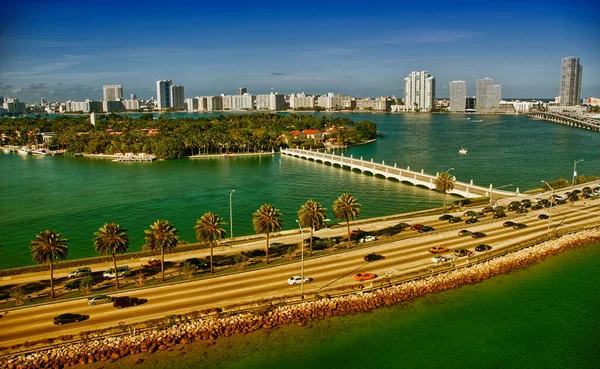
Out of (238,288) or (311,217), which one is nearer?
(238,288)

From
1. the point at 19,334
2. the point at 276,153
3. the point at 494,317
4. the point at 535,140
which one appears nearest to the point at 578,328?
the point at 494,317

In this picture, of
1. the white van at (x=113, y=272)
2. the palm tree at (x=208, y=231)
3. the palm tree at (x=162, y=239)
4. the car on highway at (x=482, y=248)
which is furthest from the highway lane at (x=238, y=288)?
the white van at (x=113, y=272)

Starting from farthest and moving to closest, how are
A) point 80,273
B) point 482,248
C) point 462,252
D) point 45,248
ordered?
point 482,248 < point 462,252 < point 80,273 < point 45,248

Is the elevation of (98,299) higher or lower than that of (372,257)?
lower

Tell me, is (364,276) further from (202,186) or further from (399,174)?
(399,174)

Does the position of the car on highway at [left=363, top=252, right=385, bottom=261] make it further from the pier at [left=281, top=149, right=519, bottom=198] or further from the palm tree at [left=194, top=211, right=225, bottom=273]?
the pier at [left=281, top=149, right=519, bottom=198]

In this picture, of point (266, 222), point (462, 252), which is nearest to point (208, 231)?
point (266, 222)

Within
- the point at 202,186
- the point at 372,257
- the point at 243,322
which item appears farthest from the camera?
the point at 202,186
